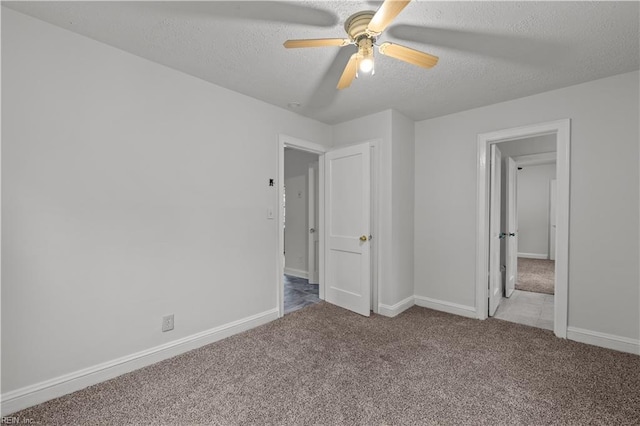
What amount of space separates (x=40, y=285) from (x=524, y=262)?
330 inches

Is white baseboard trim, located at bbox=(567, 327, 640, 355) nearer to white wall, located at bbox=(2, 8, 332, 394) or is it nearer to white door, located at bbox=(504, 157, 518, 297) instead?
white door, located at bbox=(504, 157, 518, 297)

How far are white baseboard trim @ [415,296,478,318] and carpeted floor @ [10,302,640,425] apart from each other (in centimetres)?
44

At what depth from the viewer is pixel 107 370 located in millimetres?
2096

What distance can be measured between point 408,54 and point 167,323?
2.70 metres

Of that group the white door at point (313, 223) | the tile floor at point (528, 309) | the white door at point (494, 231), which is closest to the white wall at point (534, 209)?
the tile floor at point (528, 309)

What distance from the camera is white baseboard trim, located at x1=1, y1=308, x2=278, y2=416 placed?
69.6 inches

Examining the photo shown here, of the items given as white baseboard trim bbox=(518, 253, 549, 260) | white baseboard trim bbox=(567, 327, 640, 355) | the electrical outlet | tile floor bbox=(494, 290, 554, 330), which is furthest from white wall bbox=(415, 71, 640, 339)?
white baseboard trim bbox=(518, 253, 549, 260)

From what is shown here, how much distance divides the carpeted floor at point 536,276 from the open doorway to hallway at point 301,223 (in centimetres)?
339

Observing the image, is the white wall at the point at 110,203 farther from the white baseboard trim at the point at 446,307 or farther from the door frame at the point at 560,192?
the door frame at the point at 560,192

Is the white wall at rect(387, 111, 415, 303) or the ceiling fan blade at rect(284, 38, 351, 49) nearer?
the ceiling fan blade at rect(284, 38, 351, 49)

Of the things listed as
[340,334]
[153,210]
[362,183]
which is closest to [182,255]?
[153,210]

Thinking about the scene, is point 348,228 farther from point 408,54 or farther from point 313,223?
point 408,54

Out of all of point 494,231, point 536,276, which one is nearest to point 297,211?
point 494,231

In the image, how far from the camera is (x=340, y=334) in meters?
2.88
